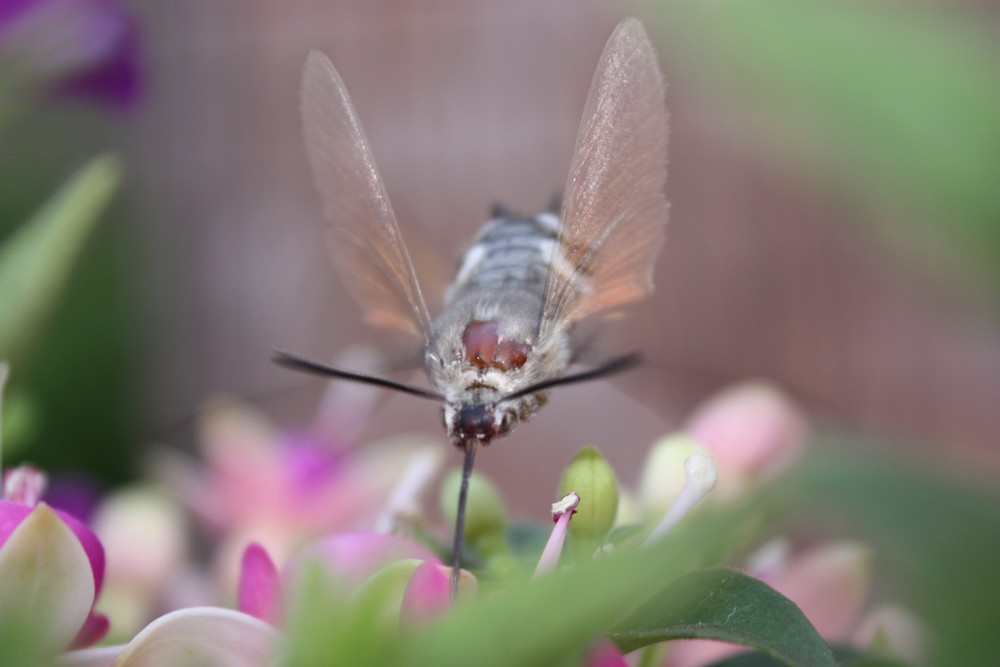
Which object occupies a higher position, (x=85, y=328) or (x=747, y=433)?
(x=747, y=433)

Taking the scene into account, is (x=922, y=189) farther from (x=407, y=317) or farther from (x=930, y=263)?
(x=407, y=317)

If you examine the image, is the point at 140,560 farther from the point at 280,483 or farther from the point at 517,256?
the point at 517,256

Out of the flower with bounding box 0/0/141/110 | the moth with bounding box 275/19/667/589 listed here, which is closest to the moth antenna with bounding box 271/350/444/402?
the moth with bounding box 275/19/667/589

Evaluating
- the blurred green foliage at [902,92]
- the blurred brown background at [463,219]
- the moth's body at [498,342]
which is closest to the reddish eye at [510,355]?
the moth's body at [498,342]

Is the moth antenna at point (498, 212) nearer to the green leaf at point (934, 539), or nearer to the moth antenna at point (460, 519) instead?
the moth antenna at point (460, 519)

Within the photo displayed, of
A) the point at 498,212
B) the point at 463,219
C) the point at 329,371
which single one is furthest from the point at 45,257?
the point at 463,219

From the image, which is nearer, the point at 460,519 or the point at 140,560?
the point at 460,519

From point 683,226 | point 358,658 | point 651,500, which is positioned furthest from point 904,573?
point 683,226
